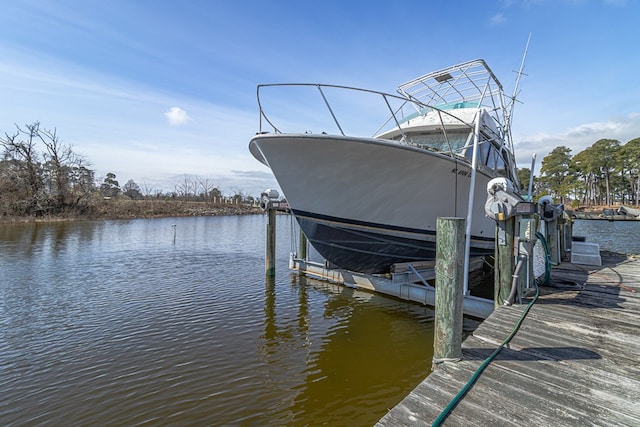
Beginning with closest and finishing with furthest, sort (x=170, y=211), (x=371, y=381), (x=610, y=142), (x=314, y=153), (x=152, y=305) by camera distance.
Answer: (x=371, y=381) < (x=314, y=153) < (x=152, y=305) < (x=170, y=211) < (x=610, y=142)

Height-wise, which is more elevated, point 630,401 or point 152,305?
point 630,401

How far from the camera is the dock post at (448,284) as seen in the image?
2.74m

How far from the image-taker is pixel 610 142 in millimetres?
46031

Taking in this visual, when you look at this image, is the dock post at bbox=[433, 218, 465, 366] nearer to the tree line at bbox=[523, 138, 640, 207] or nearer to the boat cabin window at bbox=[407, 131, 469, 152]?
the boat cabin window at bbox=[407, 131, 469, 152]

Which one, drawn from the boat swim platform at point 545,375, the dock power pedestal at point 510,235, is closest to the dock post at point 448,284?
the boat swim platform at point 545,375

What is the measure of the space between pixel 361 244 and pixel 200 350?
3.88m

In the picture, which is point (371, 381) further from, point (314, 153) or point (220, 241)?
point (220, 241)

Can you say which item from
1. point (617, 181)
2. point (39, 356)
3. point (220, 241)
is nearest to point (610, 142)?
point (617, 181)

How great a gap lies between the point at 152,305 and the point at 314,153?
468 cm

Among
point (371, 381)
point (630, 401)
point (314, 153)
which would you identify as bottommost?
point (371, 381)

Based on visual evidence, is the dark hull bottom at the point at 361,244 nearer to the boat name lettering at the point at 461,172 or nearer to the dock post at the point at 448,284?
the boat name lettering at the point at 461,172

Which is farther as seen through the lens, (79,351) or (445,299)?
(79,351)

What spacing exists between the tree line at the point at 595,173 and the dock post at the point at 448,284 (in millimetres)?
51171

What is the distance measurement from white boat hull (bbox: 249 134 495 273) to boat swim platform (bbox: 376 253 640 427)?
2999 millimetres
